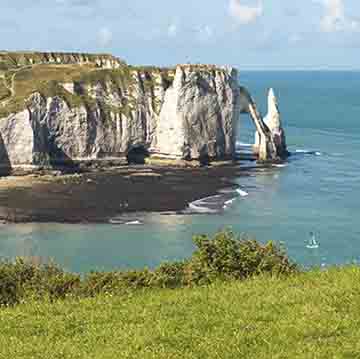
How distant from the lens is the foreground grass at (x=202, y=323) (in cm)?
1364

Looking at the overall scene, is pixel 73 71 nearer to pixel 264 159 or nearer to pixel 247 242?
pixel 264 159

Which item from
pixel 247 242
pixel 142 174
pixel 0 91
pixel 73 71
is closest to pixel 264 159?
pixel 142 174

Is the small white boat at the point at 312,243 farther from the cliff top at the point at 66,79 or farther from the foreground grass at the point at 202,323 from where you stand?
the cliff top at the point at 66,79

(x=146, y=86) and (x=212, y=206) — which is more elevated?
(x=146, y=86)

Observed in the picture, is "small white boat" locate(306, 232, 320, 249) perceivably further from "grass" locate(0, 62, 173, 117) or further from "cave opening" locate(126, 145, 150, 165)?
"grass" locate(0, 62, 173, 117)

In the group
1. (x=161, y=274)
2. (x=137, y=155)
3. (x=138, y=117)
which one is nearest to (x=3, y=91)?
(x=138, y=117)

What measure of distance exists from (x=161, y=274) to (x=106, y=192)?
61.7 metres

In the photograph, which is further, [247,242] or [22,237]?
[22,237]

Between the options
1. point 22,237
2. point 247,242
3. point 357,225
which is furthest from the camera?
point 357,225

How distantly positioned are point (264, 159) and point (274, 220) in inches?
1549

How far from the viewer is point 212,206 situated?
74.1m

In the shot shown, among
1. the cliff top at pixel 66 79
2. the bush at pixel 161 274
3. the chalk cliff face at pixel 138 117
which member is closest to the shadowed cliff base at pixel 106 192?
the chalk cliff face at pixel 138 117

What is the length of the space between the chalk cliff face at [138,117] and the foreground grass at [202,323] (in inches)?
3023

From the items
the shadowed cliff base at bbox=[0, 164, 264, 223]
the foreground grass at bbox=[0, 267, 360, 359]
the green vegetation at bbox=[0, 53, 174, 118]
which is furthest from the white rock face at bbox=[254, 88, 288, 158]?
the foreground grass at bbox=[0, 267, 360, 359]
